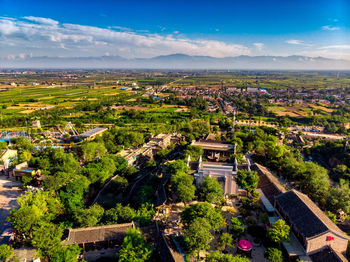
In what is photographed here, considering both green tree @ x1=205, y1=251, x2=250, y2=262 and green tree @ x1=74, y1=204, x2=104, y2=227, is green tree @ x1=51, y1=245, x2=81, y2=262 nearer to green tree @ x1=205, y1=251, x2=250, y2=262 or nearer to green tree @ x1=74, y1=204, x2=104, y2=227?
green tree @ x1=74, y1=204, x2=104, y2=227

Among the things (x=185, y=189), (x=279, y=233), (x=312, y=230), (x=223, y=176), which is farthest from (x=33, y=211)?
(x=312, y=230)

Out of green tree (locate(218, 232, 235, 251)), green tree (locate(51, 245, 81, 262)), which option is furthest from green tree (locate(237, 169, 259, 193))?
green tree (locate(51, 245, 81, 262))

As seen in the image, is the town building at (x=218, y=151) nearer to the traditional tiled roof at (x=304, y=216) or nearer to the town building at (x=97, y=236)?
the traditional tiled roof at (x=304, y=216)

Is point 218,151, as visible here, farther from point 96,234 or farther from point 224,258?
point 96,234

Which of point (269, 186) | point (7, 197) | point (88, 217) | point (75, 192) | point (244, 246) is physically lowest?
point (7, 197)

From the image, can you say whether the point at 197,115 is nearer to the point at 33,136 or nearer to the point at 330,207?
the point at 33,136

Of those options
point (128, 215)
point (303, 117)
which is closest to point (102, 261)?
point (128, 215)
